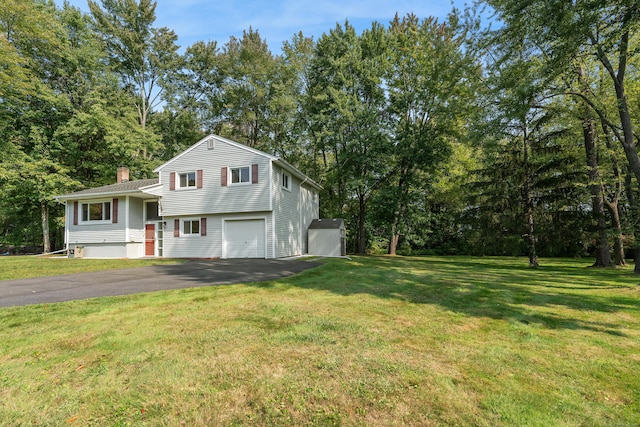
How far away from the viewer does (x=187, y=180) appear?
17531mm

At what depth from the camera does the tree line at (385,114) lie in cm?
1100

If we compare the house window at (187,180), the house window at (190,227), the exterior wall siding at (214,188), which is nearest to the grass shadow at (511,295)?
the exterior wall siding at (214,188)

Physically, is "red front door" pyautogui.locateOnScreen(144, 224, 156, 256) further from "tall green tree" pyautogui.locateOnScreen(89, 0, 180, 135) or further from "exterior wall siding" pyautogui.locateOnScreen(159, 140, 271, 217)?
"tall green tree" pyautogui.locateOnScreen(89, 0, 180, 135)

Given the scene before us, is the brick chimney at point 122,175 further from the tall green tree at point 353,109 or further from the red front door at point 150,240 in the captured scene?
the tall green tree at point 353,109

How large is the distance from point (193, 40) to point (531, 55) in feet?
94.0

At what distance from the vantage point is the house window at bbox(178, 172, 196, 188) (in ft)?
57.1

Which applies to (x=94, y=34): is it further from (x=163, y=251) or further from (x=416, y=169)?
(x=416, y=169)

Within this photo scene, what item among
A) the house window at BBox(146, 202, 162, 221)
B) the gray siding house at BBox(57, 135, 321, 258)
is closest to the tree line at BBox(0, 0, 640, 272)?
the gray siding house at BBox(57, 135, 321, 258)

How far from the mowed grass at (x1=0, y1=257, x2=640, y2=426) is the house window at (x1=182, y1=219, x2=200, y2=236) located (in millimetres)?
12056

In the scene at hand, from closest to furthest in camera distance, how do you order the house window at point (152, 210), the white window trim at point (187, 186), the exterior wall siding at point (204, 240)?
1. the exterior wall siding at point (204, 240)
2. the white window trim at point (187, 186)
3. the house window at point (152, 210)

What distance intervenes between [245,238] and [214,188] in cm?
318

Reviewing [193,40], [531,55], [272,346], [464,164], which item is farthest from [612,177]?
[193,40]

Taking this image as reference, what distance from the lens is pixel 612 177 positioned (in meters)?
14.0

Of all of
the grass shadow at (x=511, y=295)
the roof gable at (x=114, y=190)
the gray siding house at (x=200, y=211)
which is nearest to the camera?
the grass shadow at (x=511, y=295)
